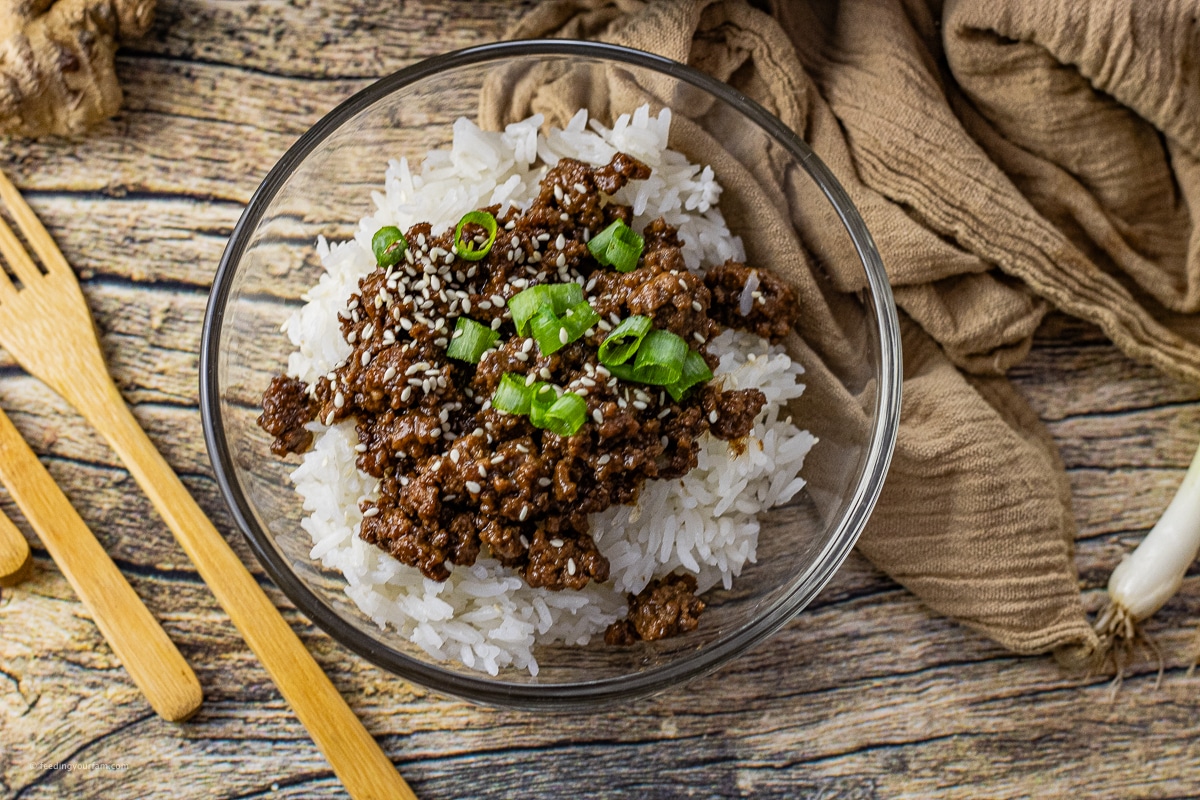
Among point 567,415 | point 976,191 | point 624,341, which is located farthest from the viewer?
point 976,191

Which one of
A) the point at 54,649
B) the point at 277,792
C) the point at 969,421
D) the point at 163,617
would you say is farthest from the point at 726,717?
the point at 54,649

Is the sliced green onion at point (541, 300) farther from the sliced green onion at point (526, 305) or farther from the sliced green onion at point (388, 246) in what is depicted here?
the sliced green onion at point (388, 246)

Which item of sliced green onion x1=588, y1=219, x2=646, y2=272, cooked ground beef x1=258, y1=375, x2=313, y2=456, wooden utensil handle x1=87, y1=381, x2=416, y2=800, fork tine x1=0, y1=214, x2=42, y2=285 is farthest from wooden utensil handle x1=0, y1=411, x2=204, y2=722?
sliced green onion x1=588, y1=219, x2=646, y2=272

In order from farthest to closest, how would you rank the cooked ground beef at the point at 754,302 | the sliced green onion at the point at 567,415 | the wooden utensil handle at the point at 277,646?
the wooden utensil handle at the point at 277,646
the cooked ground beef at the point at 754,302
the sliced green onion at the point at 567,415

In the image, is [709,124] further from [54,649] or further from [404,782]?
[54,649]

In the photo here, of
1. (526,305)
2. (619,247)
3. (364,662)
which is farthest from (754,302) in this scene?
(364,662)

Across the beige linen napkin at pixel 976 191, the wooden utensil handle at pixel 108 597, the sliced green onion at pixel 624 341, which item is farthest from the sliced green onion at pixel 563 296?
the wooden utensil handle at pixel 108 597

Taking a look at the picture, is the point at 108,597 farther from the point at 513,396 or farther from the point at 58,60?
the point at 58,60
